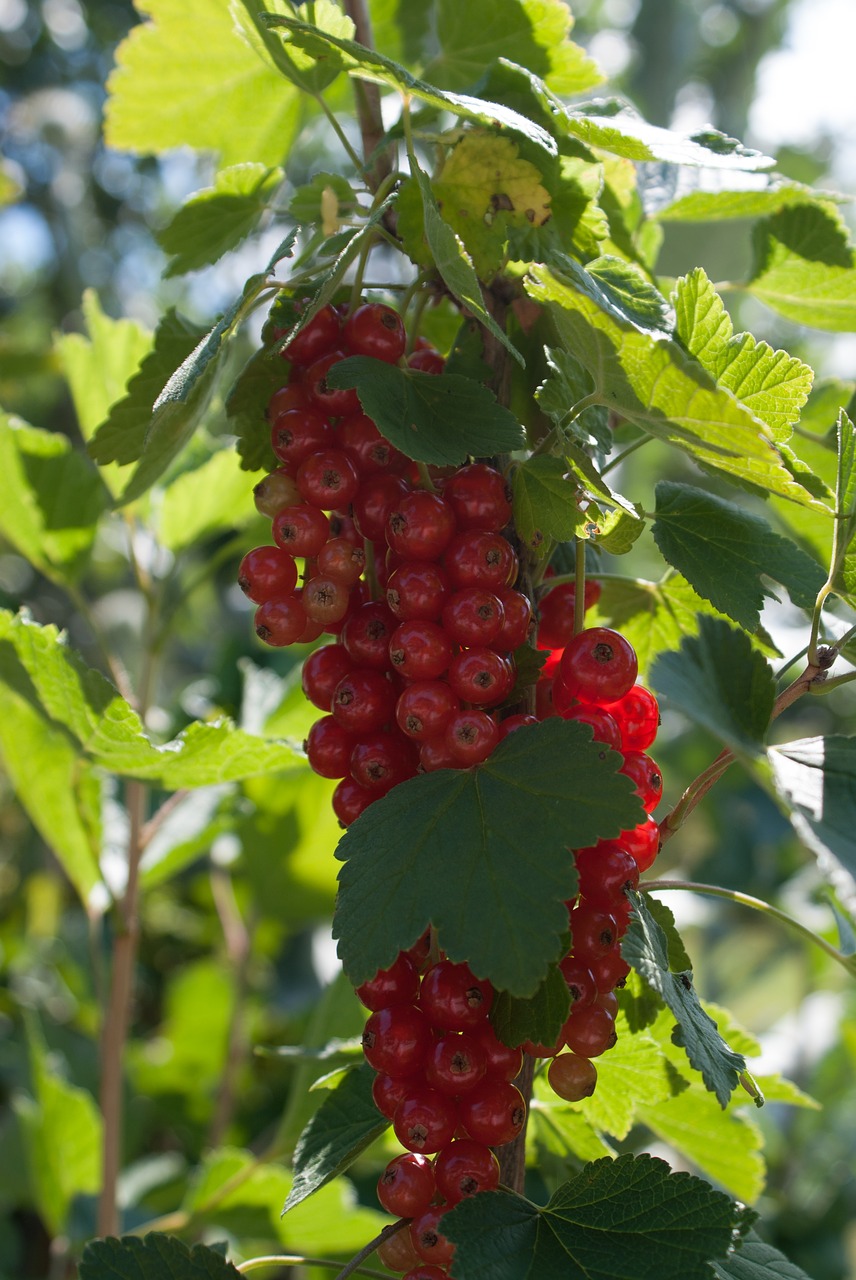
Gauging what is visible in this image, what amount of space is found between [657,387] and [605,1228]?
46 cm

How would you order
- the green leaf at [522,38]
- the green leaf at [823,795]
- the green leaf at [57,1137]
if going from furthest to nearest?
the green leaf at [57,1137] < the green leaf at [522,38] < the green leaf at [823,795]

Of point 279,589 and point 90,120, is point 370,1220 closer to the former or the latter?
point 279,589

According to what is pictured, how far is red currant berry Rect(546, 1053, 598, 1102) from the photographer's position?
1.99ft

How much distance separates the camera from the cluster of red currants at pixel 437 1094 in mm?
576

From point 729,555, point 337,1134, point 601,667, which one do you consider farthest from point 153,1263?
point 729,555

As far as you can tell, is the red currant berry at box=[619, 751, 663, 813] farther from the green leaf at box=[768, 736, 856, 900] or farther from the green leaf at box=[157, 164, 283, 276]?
the green leaf at box=[157, 164, 283, 276]

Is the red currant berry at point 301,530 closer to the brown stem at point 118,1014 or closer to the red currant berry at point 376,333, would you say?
the red currant berry at point 376,333

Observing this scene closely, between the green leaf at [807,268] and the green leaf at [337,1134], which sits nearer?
the green leaf at [337,1134]

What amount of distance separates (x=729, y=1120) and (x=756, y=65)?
500 cm

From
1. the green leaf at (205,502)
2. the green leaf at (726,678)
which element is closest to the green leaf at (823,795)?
the green leaf at (726,678)

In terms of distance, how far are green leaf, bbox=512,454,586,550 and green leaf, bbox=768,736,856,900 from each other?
0.17 metres

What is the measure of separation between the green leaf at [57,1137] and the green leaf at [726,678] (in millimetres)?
1027

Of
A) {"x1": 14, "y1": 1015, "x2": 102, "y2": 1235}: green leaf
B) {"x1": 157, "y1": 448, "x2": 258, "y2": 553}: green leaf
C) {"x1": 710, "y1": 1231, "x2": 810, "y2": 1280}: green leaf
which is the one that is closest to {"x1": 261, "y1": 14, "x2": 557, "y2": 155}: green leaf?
{"x1": 157, "y1": 448, "x2": 258, "y2": 553}: green leaf

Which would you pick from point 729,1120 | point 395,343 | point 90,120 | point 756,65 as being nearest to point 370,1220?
point 729,1120
